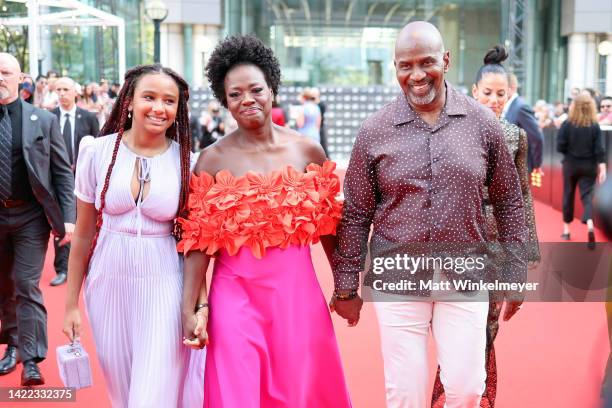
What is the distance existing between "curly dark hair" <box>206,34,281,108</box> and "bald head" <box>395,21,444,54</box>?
0.67 meters

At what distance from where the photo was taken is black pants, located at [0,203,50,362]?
4.84 metres

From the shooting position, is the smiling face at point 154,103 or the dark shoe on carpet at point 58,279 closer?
the smiling face at point 154,103

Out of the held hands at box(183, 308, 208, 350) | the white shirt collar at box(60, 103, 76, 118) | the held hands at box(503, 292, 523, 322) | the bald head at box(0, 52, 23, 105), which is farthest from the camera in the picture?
the white shirt collar at box(60, 103, 76, 118)

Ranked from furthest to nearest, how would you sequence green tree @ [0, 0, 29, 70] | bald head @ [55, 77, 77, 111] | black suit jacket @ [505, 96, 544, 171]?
1. green tree @ [0, 0, 29, 70]
2. bald head @ [55, 77, 77, 111]
3. black suit jacket @ [505, 96, 544, 171]

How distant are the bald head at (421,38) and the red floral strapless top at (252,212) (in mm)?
684

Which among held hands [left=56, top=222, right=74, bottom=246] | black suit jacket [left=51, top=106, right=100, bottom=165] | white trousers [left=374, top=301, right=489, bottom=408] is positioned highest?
black suit jacket [left=51, top=106, right=100, bottom=165]

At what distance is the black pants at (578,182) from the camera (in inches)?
404

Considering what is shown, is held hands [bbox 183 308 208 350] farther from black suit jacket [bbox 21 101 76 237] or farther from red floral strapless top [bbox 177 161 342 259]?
black suit jacket [bbox 21 101 76 237]

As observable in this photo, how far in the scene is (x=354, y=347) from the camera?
19.1ft

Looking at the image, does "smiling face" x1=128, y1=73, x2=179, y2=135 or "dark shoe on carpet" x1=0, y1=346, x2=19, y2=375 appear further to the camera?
"dark shoe on carpet" x1=0, y1=346, x2=19, y2=375

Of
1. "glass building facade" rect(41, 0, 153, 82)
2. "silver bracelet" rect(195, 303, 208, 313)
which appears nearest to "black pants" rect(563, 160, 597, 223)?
"silver bracelet" rect(195, 303, 208, 313)

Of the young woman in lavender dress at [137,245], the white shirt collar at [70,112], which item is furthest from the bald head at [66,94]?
the young woman in lavender dress at [137,245]

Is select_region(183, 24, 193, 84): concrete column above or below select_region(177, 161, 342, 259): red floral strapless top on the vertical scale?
above

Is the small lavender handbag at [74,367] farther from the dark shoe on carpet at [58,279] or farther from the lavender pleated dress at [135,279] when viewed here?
the dark shoe on carpet at [58,279]
